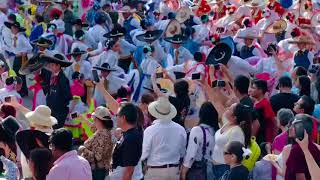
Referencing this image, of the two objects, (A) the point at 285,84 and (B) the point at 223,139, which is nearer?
(B) the point at 223,139

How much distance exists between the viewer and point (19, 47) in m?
15.2

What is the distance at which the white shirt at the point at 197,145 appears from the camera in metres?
8.55

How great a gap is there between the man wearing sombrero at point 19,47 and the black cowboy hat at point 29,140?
300 inches

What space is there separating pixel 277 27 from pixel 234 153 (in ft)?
29.1

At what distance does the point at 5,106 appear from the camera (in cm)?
942

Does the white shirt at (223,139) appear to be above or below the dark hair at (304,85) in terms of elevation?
above

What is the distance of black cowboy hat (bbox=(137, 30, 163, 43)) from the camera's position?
14.7m

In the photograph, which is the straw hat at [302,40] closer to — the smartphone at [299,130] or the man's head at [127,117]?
the man's head at [127,117]

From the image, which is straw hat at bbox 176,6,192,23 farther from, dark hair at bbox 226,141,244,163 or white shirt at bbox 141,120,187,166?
dark hair at bbox 226,141,244,163

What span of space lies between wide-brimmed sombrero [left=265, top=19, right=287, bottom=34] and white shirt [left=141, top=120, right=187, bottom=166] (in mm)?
7554

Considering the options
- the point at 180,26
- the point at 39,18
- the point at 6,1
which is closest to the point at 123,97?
the point at 180,26

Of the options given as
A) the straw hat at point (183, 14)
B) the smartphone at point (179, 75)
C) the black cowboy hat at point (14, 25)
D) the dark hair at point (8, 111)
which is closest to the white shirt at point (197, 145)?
the dark hair at point (8, 111)

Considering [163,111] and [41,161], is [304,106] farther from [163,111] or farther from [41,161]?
[41,161]

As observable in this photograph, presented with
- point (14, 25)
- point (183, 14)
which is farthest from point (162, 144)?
point (183, 14)
